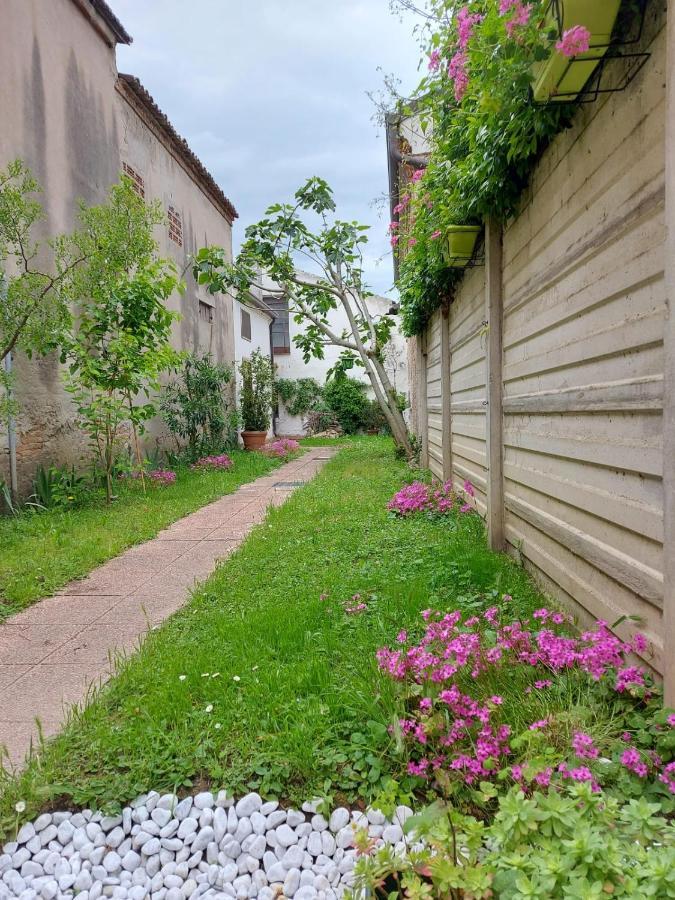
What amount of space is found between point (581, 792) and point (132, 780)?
123 centimetres

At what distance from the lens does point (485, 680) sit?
1.77 metres

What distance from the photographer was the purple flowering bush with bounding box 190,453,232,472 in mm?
9192

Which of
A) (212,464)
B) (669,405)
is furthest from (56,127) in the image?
(669,405)

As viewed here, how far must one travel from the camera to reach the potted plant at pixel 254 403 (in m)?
13.4

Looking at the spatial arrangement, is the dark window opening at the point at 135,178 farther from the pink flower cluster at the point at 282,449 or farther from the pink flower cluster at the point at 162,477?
the pink flower cluster at the point at 282,449

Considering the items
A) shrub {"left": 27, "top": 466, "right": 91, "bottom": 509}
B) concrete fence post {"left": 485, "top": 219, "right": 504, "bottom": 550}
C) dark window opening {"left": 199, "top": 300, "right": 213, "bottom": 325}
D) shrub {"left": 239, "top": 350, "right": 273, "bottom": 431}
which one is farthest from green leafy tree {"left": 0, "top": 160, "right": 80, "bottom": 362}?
shrub {"left": 239, "top": 350, "right": 273, "bottom": 431}

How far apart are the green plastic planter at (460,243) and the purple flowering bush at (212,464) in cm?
620

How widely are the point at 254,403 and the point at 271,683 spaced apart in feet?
38.8

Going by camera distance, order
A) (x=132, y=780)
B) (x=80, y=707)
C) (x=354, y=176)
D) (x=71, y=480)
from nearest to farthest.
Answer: (x=132, y=780)
(x=80, y=707)
(x=71, y=480)
(x=354, y=176)

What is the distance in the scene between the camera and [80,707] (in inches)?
80.7

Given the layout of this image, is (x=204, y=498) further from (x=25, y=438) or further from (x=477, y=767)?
(x=477, y=767)

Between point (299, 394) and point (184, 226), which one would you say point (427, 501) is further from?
point (299, 394)

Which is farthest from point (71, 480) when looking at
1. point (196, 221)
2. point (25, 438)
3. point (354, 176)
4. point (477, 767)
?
point (354, 176)

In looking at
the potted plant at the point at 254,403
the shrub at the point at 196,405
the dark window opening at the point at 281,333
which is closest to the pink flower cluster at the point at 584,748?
the shrub at the point at 196,405
